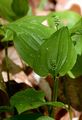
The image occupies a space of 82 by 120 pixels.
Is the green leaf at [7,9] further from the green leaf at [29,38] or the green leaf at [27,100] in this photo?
the green leaf at [27,100]

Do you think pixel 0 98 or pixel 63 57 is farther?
pixel 0 98

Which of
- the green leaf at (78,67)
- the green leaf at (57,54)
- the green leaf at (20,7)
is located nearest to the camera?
the green leaf at (57,54)

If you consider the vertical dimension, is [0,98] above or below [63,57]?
below

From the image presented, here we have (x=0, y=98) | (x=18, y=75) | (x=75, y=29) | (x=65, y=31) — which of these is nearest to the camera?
(x=65, y=31)

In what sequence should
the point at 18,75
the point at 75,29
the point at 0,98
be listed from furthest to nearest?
1. the point at 18,75
2. the point at 0,98
3. the point at 75,29

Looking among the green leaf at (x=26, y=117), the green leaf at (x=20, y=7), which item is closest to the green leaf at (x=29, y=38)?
the green leaf at (x=26, y=117)

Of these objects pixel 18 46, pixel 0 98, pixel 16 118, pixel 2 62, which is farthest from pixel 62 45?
pixel 2 62

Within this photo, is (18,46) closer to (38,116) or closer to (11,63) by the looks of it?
(38,116)
